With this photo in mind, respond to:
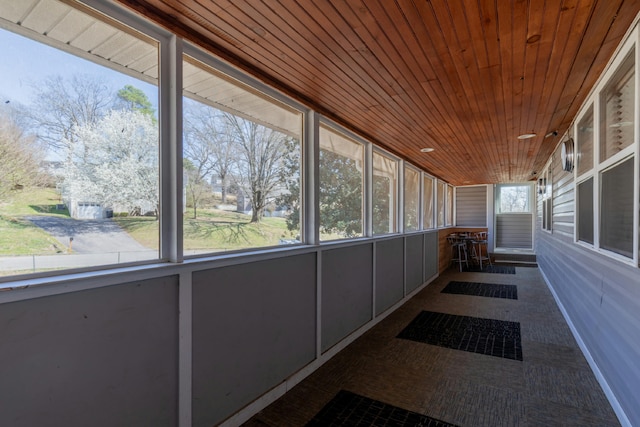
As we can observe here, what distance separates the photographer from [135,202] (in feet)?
5.20

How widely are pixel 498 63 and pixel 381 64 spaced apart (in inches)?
29.3

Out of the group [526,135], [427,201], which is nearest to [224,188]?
[526,135]

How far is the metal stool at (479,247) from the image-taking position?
28.3ft

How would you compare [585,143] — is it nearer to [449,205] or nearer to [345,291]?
[345,291]

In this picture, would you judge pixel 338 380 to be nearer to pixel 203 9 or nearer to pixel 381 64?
pixel 381 64

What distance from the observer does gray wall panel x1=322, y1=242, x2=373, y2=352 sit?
9.81 ft

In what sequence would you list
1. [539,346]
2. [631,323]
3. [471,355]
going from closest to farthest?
A: [631,323]
[471,355]
[539,346]

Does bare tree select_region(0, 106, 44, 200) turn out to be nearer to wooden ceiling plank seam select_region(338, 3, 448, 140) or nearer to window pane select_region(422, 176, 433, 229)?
wooden ceiling plank seam select_region(338, 3, 448, 140)

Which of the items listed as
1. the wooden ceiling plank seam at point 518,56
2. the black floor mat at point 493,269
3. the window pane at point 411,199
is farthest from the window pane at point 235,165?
the black floor mat at point 493,269

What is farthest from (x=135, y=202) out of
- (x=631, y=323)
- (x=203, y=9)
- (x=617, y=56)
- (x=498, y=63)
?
(x=617, y=56)

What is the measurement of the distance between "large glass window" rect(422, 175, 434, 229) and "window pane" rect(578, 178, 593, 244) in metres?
3.20

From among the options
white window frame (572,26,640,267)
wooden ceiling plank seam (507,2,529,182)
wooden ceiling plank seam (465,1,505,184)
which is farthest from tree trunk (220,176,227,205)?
white window frame (572,26,640,267)

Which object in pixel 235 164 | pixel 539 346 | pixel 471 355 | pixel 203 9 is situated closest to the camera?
pixel 203 9

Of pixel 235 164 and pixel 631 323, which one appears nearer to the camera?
pixel 631 323
